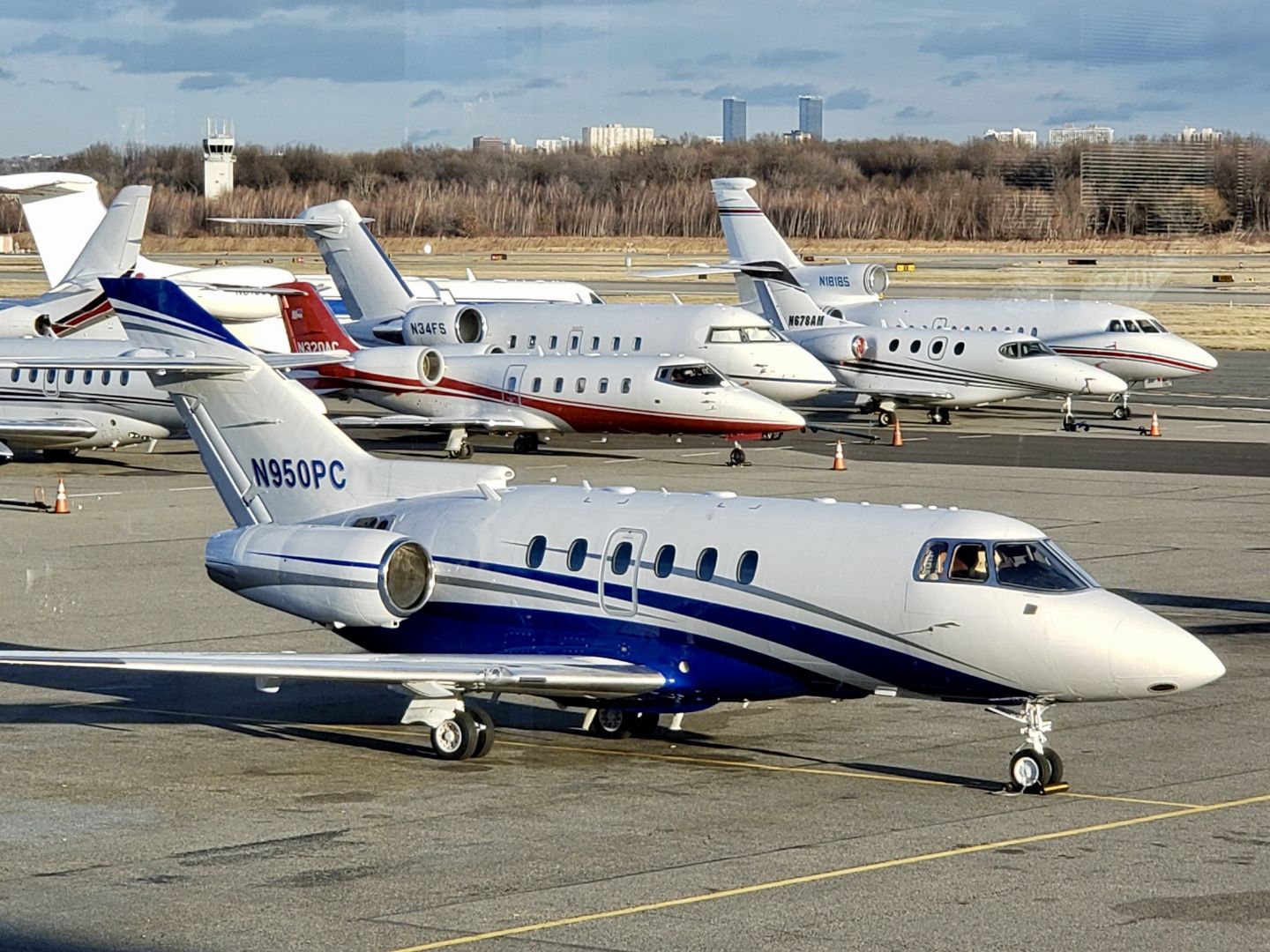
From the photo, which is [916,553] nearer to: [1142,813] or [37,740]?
[1142,813]

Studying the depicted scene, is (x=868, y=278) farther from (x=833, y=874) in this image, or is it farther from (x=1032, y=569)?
(x=833, y=874)

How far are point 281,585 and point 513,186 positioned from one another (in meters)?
113

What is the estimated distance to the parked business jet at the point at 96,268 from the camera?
→ 172ft

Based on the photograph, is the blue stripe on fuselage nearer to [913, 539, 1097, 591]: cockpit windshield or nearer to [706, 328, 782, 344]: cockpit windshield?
[913, 539, 1097, 591]: cockpit windshield

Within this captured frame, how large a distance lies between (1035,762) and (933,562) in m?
1.85

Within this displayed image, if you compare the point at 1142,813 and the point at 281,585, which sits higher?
the point at 281,585

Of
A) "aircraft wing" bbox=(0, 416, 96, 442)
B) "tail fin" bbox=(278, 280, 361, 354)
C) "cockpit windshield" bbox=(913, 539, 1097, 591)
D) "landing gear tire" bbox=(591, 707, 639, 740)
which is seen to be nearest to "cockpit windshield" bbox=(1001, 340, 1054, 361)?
"tail fin" bbox=(278, 280, 361, 354)

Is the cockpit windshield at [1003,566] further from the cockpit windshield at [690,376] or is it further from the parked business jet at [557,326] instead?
the parked business jet at [557,326]

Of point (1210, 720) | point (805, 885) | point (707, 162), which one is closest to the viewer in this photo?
point (805, 885)

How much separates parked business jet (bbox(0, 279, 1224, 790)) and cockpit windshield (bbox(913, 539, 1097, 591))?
0.02 metres

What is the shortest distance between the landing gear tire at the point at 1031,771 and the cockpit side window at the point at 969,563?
1.49 m

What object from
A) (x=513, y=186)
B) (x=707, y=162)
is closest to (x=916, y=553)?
(x=513, y=186)

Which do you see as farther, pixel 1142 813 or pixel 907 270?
pixel 907 270

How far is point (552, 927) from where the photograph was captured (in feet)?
41.8
